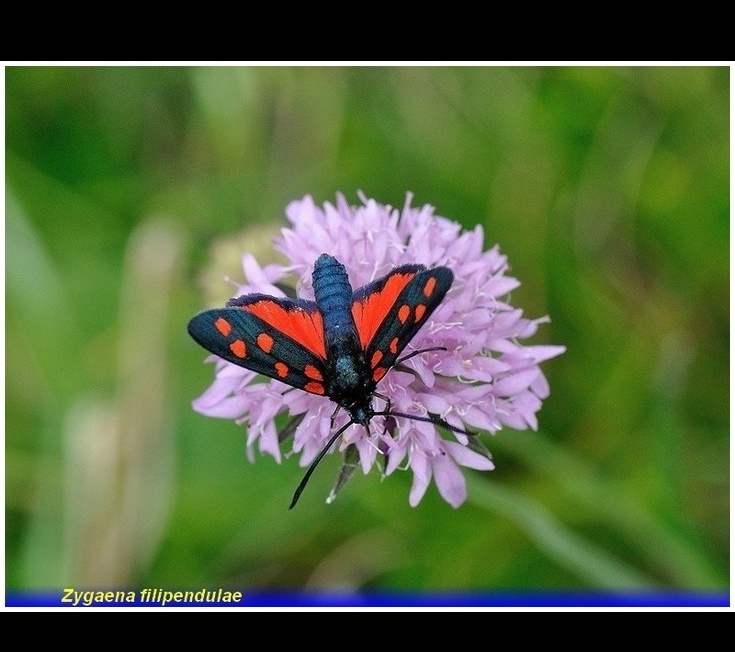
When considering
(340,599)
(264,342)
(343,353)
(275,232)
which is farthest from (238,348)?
(340,599)

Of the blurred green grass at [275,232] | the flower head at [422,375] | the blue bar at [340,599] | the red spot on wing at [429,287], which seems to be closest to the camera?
the red spot on wing at [429,287]

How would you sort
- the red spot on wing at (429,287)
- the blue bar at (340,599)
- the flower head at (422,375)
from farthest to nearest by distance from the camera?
the blue bar at (340,599), the flower head at (422,375), the red spot on wing at (429,287)

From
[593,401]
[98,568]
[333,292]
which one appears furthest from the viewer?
[593,401]

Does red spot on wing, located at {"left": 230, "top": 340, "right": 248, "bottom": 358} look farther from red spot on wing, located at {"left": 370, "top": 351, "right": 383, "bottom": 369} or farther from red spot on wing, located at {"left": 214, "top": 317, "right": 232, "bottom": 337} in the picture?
red spot on wing, located at {"left": 370, "top": 351, "right": 383, "bottom": 369}

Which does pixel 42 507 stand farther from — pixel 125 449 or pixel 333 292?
pixel 333 292

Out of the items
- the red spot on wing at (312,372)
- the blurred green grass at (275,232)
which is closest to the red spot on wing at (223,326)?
the red spot on wing at (312,372)

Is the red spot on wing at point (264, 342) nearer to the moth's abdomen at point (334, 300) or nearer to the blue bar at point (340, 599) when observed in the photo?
the moth's abdomen at point (334, 300)

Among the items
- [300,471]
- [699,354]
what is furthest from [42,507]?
[699,354]

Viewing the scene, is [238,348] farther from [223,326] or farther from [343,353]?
[343,353]
